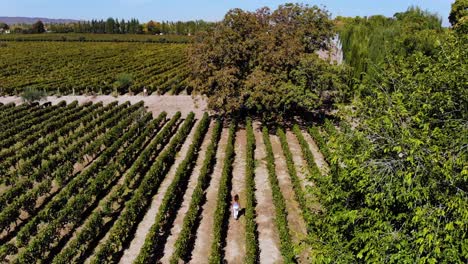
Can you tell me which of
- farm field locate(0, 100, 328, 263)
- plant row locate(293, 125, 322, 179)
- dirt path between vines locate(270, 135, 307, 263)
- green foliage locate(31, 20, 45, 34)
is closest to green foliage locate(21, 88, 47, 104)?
farm field locate(0, 100, 328, 263)

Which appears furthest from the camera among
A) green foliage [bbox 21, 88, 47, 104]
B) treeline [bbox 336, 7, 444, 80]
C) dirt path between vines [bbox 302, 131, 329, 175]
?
green foliage [bbox 21, 88, 47, 104]

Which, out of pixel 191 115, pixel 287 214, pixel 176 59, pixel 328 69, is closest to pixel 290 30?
pixel 328 69

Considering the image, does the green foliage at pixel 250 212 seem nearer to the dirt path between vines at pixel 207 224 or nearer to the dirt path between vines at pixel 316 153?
the dirt path between vines at pixel 207 224

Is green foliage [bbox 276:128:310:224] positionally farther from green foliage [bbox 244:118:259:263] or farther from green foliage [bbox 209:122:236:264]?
green foliage [bbox 209:122:236:264]

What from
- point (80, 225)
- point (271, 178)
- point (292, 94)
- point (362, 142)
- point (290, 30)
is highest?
point (290, 30)

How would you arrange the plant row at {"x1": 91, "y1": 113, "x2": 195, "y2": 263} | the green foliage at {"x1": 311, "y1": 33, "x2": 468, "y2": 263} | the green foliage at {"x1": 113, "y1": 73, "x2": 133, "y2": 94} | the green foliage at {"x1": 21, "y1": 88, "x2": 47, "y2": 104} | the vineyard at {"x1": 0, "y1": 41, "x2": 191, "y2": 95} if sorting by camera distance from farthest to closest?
the vineyard at {"x1": 0, "y1": 41, "x2": 191, "y2": 95}
the green foliage at {"x1": 113, "y1": 73, "x2": 133, "y2": 94}
the green foliage at {"x1": 21, "y1": 88, "x2": 47, "y2": 104}
the plant row at {"x1": 91, "y1": 113, "x2": 195, "y2": 263}
the green foliage at {"x1": 311, "y1": 33, "x2": 468, "y2": 263}

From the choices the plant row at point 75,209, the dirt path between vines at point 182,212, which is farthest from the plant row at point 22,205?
the dirt path between vines at point 182,212

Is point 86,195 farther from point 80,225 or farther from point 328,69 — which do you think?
point 328,69
